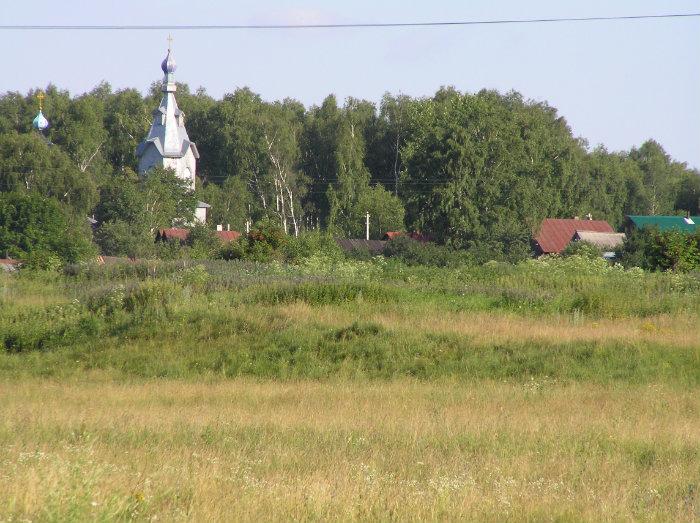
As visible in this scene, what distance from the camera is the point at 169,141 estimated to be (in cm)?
7919

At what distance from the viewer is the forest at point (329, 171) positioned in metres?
62.8

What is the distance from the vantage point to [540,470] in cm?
897

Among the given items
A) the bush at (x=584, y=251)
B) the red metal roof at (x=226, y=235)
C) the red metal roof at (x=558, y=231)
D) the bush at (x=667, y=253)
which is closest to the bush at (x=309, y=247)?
the bush at (x=584, y=251)

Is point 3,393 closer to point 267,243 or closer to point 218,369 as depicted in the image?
point 218,369

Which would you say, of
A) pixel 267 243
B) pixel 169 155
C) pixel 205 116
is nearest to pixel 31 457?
pixel 267 243

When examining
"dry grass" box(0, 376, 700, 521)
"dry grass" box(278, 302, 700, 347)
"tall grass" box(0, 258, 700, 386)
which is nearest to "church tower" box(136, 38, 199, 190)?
"tall grass" box(0, 258, 700, 386)

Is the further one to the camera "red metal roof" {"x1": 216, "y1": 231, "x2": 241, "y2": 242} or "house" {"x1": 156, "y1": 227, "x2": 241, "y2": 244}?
"red metal roof" {"x1": 216, "y1": 231, "x2": 241, "y2": 242}

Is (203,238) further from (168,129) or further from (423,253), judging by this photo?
(168,129)

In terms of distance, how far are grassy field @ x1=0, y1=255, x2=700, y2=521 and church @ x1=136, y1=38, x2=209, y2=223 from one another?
4702 cm

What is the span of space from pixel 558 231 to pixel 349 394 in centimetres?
5444

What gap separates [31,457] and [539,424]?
257 inches

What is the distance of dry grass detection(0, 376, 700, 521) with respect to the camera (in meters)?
6.54

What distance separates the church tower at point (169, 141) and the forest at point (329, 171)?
7.55 ft

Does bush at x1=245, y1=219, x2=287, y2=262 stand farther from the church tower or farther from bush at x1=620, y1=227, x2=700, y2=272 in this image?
the church tower
